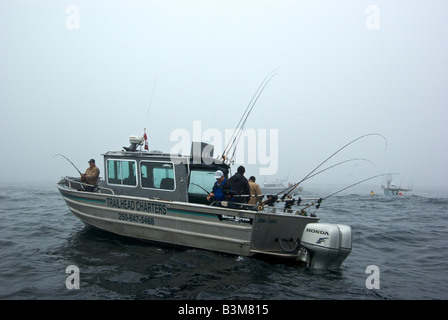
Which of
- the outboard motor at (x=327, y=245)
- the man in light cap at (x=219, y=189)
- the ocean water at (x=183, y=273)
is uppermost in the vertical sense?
the man in light cap at (x=219, y=189)

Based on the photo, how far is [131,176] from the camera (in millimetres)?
9656

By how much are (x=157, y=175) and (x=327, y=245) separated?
189 inches

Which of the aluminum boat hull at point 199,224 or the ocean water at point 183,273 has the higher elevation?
the aluminum boat hull at point 199,224

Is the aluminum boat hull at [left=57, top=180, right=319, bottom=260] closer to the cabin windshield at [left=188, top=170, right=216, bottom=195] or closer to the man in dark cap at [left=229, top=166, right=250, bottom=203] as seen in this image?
the man in dark cap at [left=229, top=166, right=250, bottom=203]

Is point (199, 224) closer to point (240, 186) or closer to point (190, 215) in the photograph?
point (190, 215)

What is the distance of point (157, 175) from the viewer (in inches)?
366

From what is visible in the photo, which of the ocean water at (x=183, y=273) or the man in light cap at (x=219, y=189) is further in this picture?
the man in light cap at (x=219, y=189)

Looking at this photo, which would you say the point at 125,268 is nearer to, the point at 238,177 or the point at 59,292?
the point at 59,292

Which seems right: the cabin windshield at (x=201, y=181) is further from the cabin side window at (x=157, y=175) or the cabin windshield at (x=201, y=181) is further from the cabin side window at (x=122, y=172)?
the cabin side window at (x=122, y=172)

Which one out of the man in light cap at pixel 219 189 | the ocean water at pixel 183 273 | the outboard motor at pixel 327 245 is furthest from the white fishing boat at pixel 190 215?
the ocean water at pixel 183 273

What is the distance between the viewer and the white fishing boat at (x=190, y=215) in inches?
288

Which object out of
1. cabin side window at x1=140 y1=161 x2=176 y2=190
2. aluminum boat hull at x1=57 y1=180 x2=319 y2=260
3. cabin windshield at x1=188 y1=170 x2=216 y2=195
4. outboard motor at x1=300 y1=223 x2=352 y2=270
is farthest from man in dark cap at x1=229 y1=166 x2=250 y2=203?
cabin side window at x1=140 y1=161 x2=176 y2=190

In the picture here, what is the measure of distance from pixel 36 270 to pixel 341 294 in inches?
245
